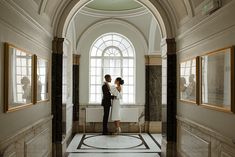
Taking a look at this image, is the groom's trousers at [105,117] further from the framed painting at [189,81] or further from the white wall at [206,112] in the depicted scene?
the framed painting at [189,81]

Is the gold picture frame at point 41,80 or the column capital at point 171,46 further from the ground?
the column capital at point 171,46

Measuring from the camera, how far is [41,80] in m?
5.27

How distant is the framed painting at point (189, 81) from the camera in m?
4.93

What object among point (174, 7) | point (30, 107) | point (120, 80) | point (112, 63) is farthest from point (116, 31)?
point (30, 107)

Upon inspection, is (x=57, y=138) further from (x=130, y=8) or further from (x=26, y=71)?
(x=130, y=8)

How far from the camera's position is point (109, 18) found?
33.7ft

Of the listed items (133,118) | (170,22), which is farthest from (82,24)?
(170,22)

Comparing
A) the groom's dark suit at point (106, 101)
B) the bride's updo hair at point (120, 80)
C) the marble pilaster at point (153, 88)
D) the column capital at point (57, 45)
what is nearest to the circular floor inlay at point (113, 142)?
the groom's dark suit at point (106, 101)

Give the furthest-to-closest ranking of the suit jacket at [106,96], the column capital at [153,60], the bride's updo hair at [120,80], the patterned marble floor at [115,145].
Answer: the column capital at [153,60]
the bride's updo hair at [120,80]
the suit jacket at [106,96]
the patterned marble floor at [115,145]

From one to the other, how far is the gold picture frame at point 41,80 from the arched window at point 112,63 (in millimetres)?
4782

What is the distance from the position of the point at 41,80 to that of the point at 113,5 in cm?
539

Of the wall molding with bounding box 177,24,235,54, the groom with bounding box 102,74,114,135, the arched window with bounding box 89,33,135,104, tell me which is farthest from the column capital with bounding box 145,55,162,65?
the wall molding with bounding box 177,24,235,54

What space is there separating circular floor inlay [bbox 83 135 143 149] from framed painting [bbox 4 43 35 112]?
3.94 m

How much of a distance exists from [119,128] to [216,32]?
6558 mm
